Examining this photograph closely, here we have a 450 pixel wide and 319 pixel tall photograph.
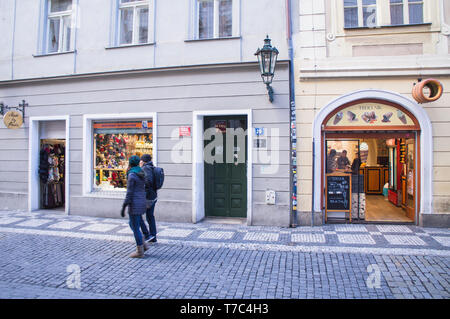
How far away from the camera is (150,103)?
8453 millimetres

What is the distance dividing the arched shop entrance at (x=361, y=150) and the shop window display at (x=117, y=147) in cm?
463

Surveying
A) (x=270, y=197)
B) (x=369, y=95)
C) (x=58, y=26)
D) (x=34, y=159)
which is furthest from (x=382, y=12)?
(x=34, y=159)

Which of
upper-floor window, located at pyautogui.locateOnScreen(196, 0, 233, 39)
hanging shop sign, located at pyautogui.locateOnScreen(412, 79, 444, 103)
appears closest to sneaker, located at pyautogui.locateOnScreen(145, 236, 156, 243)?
upper-floor window, located at pyautogui.locateOnScreen(196, 0, 233, 39)

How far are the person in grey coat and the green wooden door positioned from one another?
10.6ft

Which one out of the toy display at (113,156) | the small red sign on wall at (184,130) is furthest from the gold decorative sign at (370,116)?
the toy display at (113,156)

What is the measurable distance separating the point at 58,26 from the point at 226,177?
6.93 meters

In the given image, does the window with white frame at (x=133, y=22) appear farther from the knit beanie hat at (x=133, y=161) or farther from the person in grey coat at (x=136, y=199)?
the person in grey coat at (x=136, y=199)

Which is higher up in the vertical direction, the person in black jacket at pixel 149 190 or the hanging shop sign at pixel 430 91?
the hanging shop sign at pixel 430 91

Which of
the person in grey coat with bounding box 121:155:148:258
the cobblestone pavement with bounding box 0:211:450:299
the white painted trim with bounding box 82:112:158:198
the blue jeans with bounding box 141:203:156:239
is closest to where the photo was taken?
the cobblestone pavement with bounding box 0:211:450:299

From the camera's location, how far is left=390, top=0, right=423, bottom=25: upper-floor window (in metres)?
7.46

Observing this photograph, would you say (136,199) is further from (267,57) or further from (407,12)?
(407,12)

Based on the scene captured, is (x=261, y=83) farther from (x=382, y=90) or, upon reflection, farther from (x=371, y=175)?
(x=371, y=175)

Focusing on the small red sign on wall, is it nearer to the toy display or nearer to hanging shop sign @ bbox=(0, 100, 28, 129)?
the toy display

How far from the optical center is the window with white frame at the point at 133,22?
884cm
